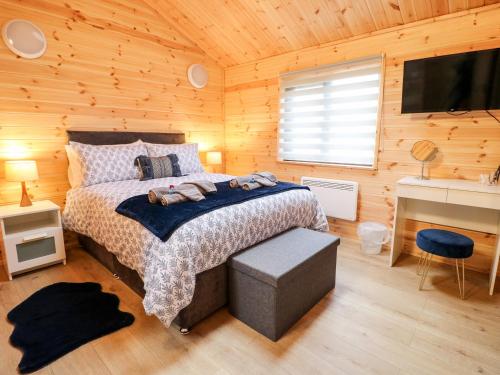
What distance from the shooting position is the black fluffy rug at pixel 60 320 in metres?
1.63

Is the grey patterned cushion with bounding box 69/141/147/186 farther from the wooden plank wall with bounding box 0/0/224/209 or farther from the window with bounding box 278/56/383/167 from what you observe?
the window with bounding box 278/56/383/167

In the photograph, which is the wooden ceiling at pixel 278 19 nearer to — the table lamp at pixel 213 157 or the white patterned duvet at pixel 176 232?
the table lamp at pixel 213 157

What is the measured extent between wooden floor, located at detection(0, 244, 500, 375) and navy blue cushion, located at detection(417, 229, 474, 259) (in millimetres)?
356

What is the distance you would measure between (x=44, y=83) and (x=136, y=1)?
1493 mm

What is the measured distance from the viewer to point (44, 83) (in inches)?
111

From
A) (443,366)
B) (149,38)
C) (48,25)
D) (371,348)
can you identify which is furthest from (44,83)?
(443,366)

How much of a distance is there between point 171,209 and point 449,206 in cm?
249

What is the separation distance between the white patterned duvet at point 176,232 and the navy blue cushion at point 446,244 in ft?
3.08

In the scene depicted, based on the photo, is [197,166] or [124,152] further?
[197,166]

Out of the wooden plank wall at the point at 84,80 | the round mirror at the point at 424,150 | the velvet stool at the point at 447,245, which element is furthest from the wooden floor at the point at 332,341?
the wooden plank wall at the point at 84,80

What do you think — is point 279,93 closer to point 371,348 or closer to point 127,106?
point 127,106

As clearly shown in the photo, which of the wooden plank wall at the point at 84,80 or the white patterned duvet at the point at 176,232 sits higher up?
the wooden plank wall at the point at 84,80

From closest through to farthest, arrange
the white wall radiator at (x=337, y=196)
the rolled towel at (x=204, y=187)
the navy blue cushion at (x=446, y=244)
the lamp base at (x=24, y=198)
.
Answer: the navy blue cushion at (x=446, y=244), the rolled towel at (x=204, y=187), the lamp base at (x=24, y=198), the white wall radiator at (x=337, y=196)

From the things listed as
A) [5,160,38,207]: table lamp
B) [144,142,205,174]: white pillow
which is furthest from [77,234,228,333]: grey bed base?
[144,142,205,174]: white pillow
